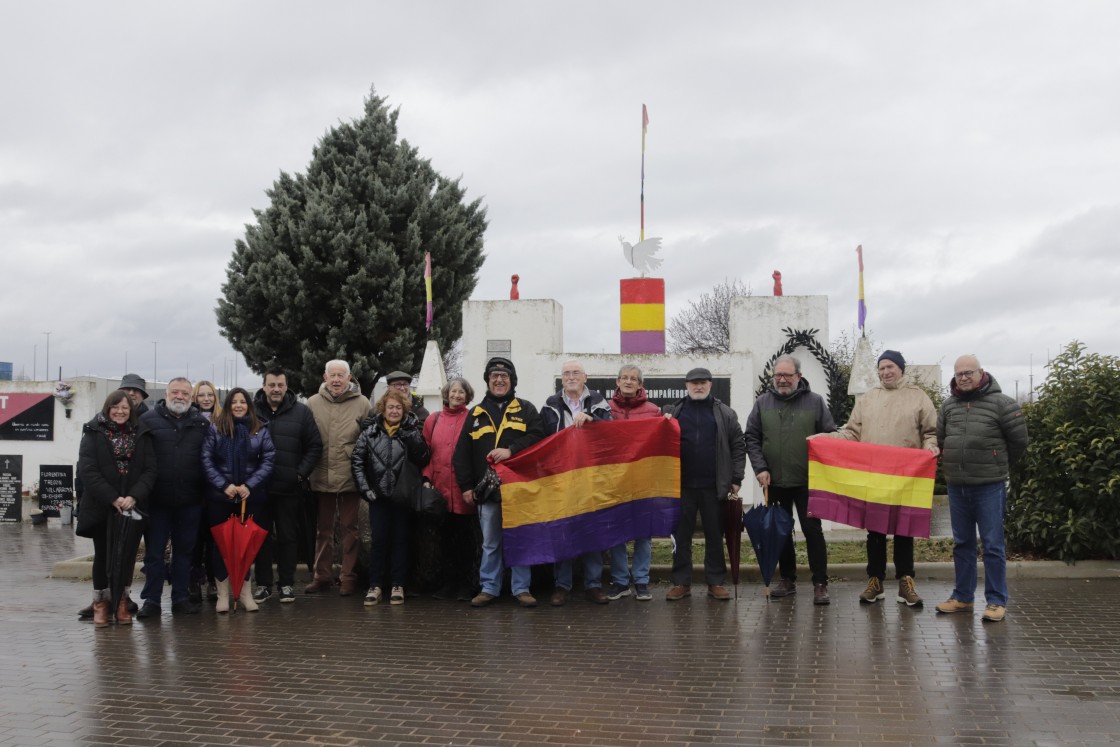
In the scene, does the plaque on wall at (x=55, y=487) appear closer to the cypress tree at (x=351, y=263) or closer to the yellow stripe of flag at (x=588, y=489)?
the cypress tree at (x=351, y=263)

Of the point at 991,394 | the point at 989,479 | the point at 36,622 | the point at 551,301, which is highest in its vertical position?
the point at 551,301

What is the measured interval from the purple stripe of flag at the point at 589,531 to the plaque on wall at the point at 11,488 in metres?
13.7

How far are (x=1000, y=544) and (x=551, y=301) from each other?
299 inches

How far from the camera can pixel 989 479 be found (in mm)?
7730

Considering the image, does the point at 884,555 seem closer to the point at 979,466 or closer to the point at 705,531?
the point at 979,466

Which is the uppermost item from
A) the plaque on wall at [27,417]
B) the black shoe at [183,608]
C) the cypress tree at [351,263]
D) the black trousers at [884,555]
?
the cypress tree at [351,263]

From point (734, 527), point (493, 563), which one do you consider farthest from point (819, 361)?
point (493, 563)

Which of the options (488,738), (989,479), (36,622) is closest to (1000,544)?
→ (989,479)

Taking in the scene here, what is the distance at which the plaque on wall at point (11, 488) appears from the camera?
18.5 meters

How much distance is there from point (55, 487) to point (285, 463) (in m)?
11.6

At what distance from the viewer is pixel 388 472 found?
344 inches

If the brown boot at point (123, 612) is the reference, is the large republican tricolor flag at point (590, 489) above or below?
above

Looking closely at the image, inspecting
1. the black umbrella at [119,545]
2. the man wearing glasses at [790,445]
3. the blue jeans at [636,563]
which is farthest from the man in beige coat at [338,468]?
the man wearing glasses at [790,445]

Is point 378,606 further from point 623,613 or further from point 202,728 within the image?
point 202,728
